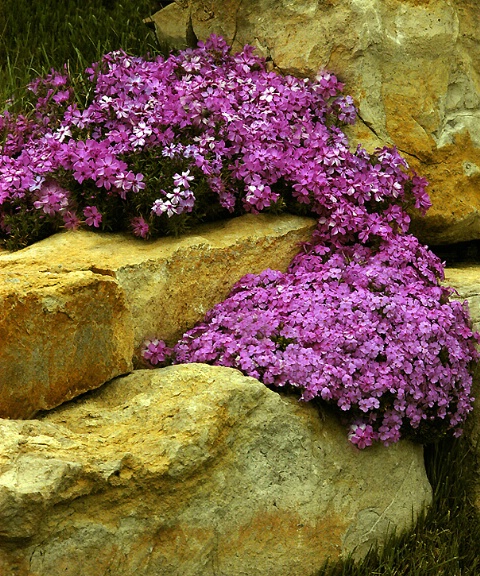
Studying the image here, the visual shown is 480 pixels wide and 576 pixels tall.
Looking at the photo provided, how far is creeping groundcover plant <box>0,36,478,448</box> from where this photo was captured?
4430mm

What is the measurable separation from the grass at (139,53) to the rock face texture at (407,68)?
1.23 m

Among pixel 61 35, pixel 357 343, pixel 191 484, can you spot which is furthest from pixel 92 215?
pixel 61 35

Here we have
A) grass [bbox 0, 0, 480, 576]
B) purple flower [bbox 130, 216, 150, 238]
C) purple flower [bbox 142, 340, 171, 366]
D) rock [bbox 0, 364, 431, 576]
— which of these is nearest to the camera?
rock [bbox 0, 364, 431, 576]

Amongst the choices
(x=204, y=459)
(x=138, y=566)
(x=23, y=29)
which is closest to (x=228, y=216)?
(x=204, y=459)

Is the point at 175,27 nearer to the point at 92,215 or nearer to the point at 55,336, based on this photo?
the point at 92,215

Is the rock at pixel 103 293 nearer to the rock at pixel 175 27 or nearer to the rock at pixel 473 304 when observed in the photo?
the rock at pixel 473 304

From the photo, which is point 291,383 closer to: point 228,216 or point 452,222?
point 228,216

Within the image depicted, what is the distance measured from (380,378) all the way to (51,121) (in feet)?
9.09

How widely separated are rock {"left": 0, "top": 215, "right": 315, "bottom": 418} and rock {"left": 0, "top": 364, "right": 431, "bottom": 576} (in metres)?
0.18

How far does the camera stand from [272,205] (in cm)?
523

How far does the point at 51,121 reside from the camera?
5777 millimetres

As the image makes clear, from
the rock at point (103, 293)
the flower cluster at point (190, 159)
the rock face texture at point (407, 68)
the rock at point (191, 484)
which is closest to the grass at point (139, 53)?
the rock at point (191, 484)

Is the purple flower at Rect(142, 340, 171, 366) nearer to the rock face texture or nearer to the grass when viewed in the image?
the grass

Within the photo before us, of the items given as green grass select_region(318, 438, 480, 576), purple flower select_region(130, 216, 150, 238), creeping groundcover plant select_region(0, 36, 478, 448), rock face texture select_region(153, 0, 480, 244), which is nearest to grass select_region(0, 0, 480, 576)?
green grass select_region(318, 438, 480, 576)
